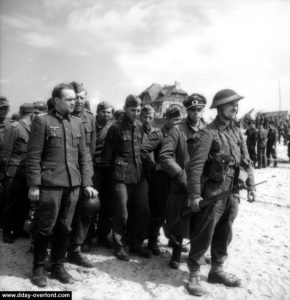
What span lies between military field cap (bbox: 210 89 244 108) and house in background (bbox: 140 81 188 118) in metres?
54.1

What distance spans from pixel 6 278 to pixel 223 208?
9.12 feet

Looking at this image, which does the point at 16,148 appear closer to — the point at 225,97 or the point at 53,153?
the point at 53,153

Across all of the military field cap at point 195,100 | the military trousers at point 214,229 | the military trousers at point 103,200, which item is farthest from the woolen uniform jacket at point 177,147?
the military trousers at point 103,200

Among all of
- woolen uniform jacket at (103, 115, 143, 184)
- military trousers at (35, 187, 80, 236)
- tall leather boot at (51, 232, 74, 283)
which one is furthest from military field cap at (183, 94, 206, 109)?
tall leather boot at (51, 232, 74, 283)

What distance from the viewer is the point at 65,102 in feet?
12.6

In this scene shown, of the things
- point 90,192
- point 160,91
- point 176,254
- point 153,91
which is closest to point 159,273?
point 176,254

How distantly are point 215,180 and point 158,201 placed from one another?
157cm

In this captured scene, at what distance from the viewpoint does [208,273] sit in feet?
14.3

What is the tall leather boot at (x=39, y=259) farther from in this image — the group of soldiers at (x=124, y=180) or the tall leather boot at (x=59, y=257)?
the tall leather boot at (x=59, y=257)

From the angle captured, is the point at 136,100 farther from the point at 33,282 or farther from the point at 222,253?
the point at 33,282

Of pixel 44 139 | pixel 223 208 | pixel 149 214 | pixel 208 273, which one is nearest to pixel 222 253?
pixel 208 273

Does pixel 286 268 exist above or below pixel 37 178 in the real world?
below

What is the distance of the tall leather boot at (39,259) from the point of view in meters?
3.78

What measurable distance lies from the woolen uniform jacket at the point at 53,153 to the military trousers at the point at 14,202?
6.19 feet
